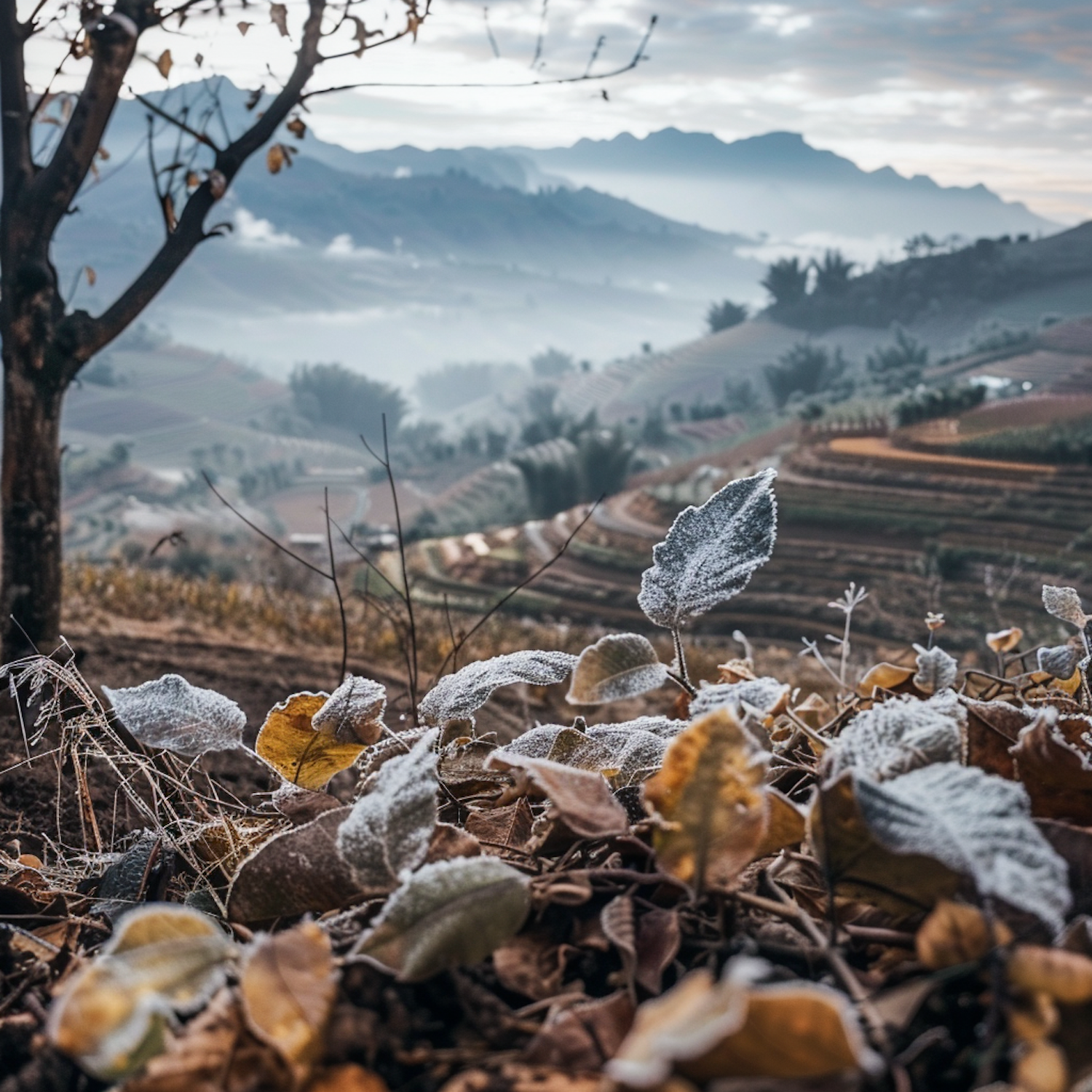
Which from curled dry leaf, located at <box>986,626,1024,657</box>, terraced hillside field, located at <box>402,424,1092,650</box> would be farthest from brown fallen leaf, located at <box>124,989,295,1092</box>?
terraced hillside field, located at <box>402,424,1092,650</box>

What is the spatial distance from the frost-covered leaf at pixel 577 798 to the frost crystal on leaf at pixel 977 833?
13 cm

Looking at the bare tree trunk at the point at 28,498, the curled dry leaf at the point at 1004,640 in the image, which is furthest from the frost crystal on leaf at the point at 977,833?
the bare tree trunk at the point at 28,498

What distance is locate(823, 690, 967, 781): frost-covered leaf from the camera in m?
0.45

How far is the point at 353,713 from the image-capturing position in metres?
0.62

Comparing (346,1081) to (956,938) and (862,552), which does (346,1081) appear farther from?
(862,552)

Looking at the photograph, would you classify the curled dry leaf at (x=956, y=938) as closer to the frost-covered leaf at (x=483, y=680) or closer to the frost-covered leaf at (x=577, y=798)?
the frost-covered leaf at (x=577, y=798)

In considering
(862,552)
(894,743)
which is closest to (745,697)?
(894,743)

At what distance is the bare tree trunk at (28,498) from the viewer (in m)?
1.69

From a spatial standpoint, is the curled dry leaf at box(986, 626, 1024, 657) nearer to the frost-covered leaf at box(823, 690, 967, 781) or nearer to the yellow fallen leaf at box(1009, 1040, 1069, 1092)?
the frost-covered leaf at box(823, 690, 967, 781)

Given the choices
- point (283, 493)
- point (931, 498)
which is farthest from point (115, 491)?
point (931, 498)

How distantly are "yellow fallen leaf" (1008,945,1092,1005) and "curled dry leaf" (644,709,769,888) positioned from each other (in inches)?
4.0

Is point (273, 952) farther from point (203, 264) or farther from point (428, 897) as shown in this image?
point (203, 264)

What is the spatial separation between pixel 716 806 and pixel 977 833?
10cm

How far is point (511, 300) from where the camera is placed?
86.6 metres
